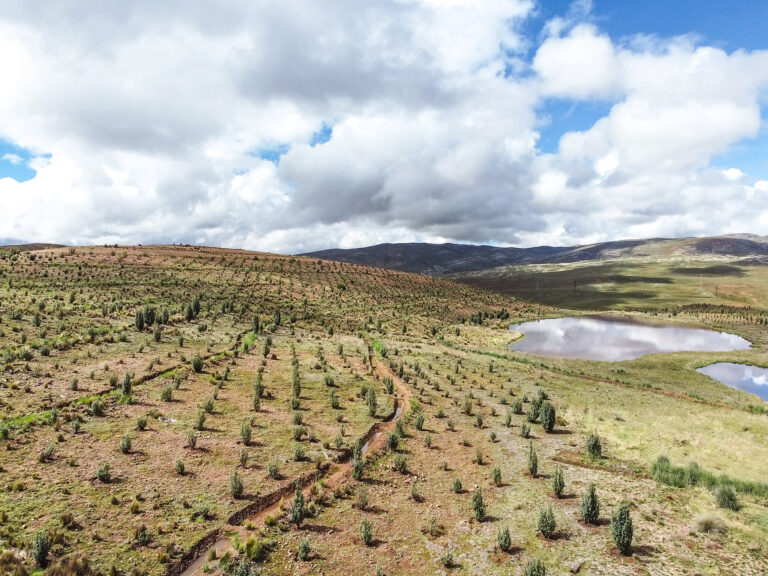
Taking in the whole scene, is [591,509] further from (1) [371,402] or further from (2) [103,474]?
(2) [103,474]

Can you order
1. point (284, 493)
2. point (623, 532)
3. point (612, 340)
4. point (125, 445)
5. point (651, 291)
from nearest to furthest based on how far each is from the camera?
point (623, 532)
point (284, 493)
point (125, 445)
point (612, 340)
point (651, 291)

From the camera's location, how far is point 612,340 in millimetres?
70000

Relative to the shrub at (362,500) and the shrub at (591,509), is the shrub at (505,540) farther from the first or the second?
the shrub at (362,500)

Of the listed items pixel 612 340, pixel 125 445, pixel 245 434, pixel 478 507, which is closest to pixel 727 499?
pixel 478 507

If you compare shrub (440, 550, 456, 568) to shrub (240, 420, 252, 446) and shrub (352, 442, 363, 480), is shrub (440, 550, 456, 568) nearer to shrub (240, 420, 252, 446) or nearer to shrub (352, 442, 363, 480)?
shrub (352, 442, 363, 480)

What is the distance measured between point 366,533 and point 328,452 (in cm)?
690

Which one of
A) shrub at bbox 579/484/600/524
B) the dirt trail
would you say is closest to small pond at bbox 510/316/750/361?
the dirt trail

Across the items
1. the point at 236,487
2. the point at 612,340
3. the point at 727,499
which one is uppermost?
the point at 236,487

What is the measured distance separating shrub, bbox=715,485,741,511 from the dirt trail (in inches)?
594

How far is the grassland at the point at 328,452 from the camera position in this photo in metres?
13.6

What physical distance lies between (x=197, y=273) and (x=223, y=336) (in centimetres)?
4139

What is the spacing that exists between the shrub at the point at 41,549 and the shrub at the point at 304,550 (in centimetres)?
730

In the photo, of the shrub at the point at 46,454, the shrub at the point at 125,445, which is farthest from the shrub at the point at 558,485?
the shrub at the point at 46,454

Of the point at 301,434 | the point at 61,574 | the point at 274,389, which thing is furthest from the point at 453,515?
the point at 274,389
